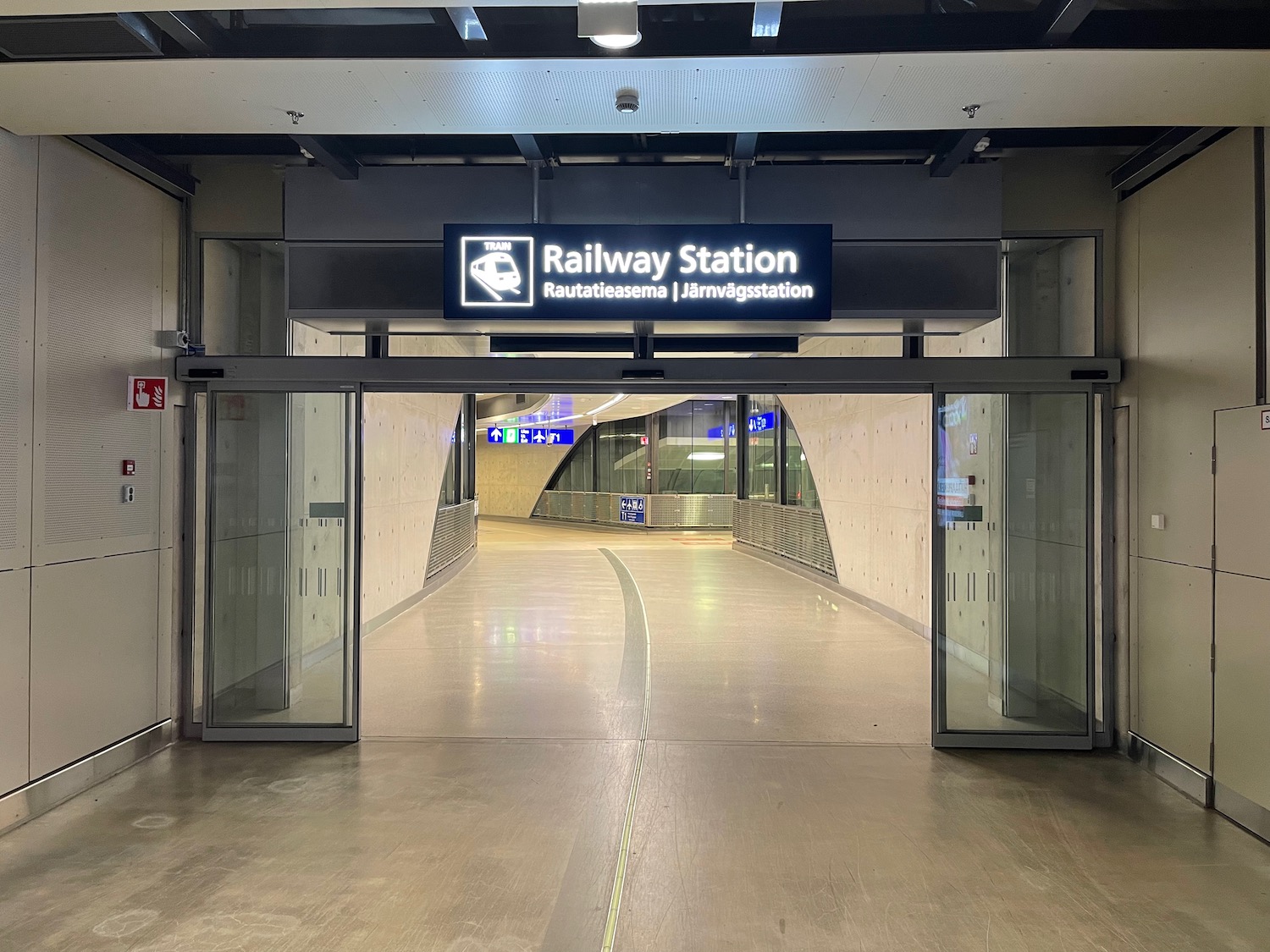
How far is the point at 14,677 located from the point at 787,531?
→ 13.0 metres

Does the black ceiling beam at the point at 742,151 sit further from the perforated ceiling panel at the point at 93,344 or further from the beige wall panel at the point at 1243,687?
the perforated ceiling panel at the point at 93,344

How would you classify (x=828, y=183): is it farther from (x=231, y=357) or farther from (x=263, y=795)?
(x=263, y=795)

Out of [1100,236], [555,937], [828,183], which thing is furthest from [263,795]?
[1100,236]

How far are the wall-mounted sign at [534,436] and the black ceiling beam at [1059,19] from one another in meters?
26.0

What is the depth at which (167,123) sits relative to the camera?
13.6 ft

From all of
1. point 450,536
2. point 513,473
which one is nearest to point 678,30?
point 450,536

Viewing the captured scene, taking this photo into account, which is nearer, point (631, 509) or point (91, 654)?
point (91, 654)

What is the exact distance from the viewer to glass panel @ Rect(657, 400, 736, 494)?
2839cm

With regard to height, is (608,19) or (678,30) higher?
(678,30)

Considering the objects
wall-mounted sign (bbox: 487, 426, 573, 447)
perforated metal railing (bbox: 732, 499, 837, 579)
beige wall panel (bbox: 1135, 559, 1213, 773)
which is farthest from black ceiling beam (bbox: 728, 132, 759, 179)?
wall-mounted sign (bbox: 487, 426, 573, 447)

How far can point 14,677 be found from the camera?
4.25 metres

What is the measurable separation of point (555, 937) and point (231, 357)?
409cm

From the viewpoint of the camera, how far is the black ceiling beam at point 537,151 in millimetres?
4840

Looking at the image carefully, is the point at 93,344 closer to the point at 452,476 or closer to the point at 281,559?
the point at 281,559
